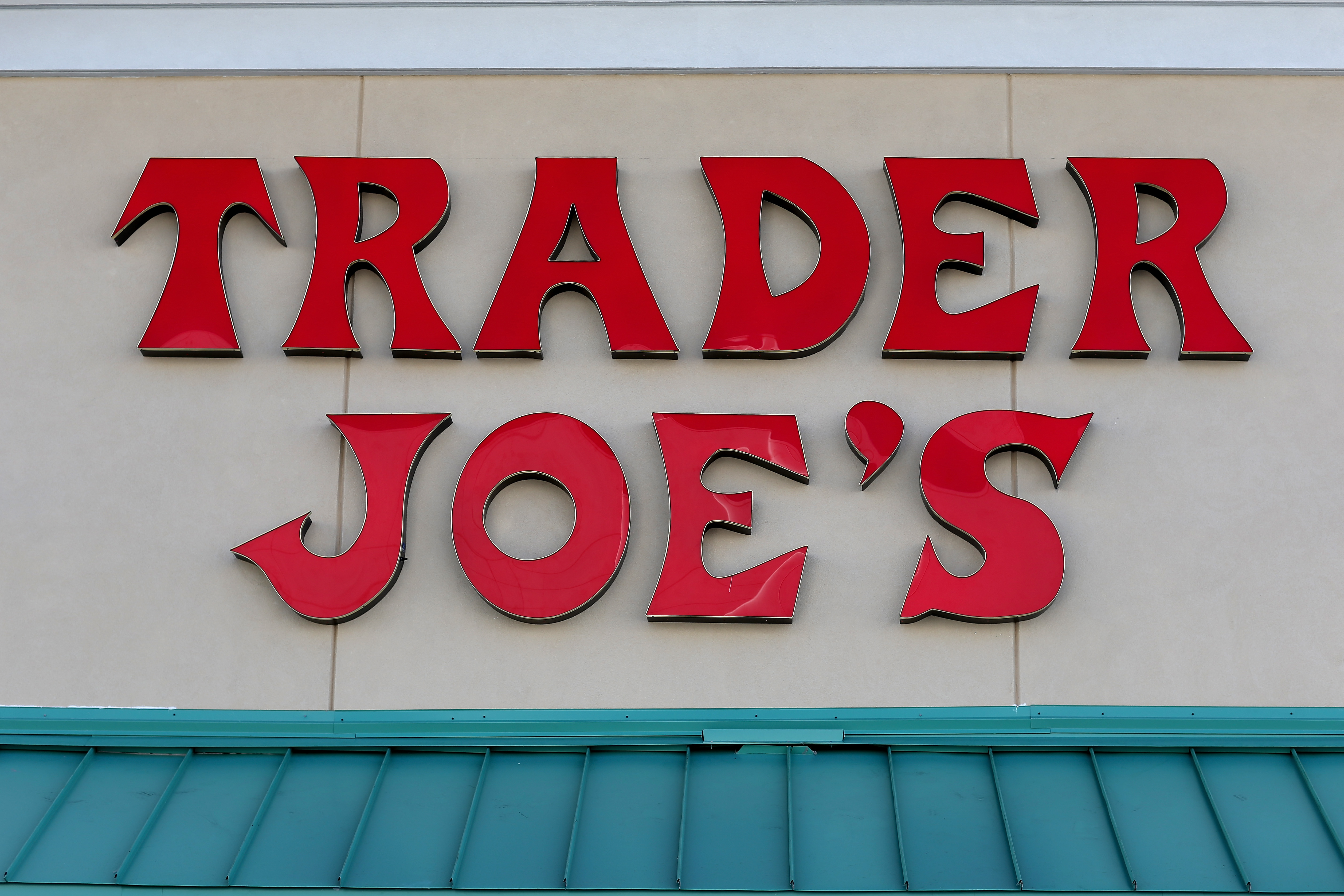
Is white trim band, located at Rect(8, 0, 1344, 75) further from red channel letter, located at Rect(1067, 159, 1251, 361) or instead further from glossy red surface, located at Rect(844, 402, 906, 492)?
glossy red surface, located at Rect(844, 402, 906, 492)

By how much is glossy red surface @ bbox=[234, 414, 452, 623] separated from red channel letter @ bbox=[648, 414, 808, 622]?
4.47 feet

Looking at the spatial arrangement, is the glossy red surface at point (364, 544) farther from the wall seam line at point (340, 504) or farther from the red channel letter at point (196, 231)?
the red channel letter at point (196, 231)

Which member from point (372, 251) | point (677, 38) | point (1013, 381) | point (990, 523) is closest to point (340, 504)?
point (372, 251)

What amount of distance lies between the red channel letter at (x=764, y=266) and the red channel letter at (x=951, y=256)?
27 cm

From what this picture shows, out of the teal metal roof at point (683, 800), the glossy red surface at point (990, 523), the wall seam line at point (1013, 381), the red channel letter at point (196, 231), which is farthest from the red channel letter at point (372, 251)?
the wall seam line at point (1013, 381)

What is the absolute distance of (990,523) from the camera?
18.3 ft

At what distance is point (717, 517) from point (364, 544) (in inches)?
75.1

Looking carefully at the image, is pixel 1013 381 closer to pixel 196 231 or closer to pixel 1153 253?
pixel 1153 253

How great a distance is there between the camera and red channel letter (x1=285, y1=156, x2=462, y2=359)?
595 centimetres

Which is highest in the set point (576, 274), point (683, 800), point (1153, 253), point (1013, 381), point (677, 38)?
point (677, 38)

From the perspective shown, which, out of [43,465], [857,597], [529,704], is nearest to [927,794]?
[857,597]

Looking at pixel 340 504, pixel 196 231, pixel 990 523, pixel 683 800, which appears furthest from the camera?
pixel 196 231

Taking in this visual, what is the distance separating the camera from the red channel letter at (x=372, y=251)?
234 inches

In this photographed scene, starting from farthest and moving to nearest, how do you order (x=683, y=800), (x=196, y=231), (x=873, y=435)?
(x=196, y=231)
(x=873, y=435)
(x=683, y=800)
